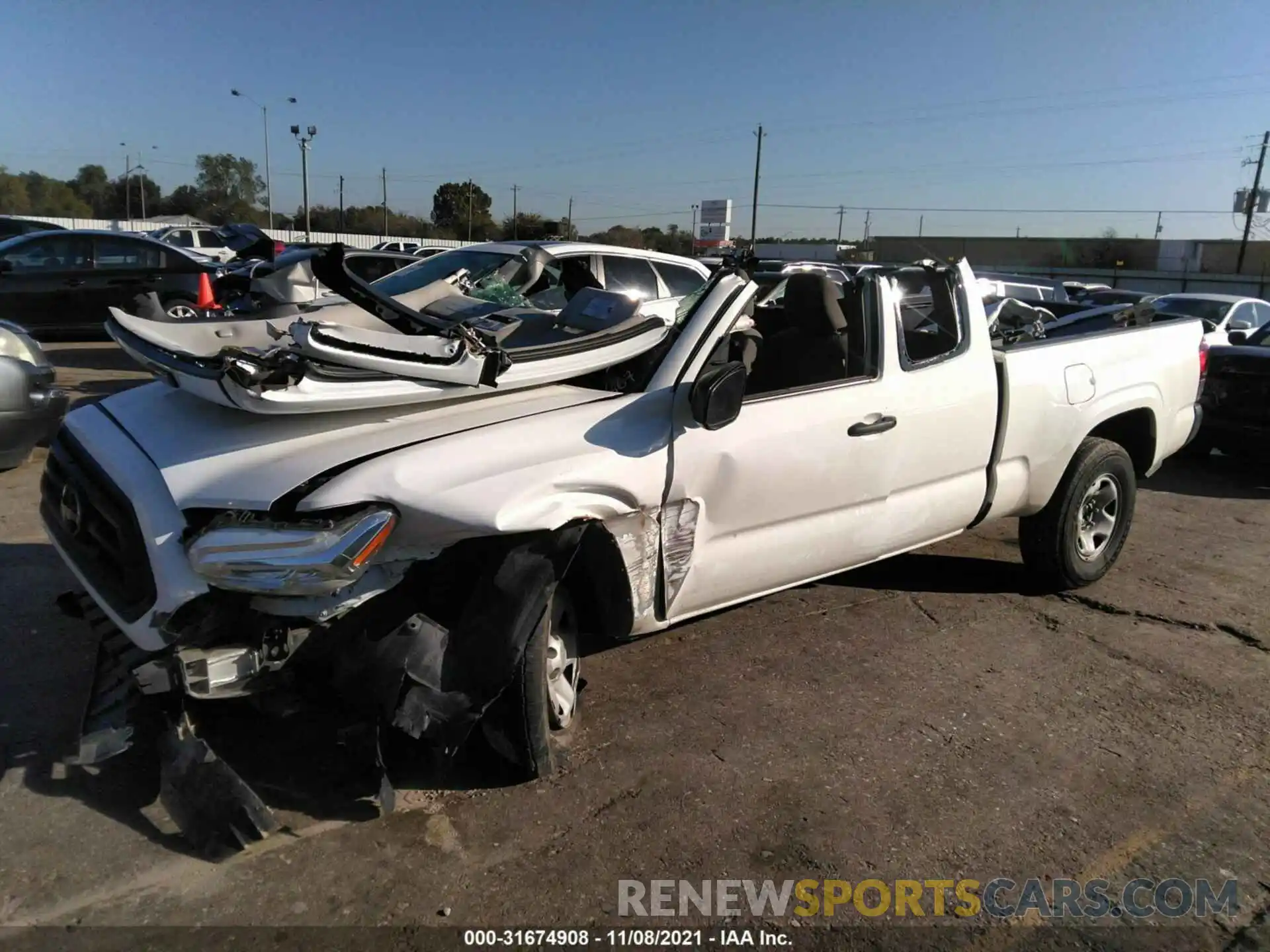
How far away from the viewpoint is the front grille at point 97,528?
9.61 feet

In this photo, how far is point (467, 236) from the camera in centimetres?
6381

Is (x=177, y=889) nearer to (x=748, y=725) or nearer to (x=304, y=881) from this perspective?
(x=304, y=881)

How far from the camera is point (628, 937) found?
2.61 m

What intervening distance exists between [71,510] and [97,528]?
25 centimetres

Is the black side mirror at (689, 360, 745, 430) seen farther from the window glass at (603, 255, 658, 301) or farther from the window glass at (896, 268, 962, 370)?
the window glass at (603, 255, 658, 301)

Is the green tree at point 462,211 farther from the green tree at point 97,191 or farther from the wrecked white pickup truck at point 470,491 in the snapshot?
the wrecked white pickup truck at point 470,491

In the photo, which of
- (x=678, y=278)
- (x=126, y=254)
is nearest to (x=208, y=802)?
(x=678, y=278)

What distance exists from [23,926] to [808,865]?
2.25 m

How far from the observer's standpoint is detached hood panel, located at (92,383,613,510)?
287 cm

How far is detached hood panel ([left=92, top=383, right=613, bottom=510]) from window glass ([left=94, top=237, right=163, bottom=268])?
10.8 m

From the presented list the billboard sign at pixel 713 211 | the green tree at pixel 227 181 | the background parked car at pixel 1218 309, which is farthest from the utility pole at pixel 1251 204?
the green tree at pixel 227 181

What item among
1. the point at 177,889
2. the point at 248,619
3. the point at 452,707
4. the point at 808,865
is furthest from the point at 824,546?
A: the point at 177,889

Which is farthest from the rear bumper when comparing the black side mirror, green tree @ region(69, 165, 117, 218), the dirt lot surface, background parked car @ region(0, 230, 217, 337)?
green tree @ region(69, 165, 117, 218)

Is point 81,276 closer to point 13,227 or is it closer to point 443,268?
point 443,268
